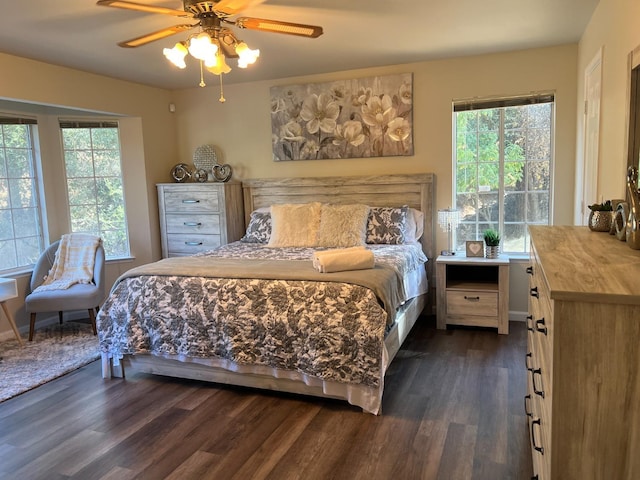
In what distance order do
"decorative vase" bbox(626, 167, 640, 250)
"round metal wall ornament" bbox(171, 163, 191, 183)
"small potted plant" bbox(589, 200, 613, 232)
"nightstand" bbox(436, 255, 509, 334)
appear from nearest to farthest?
"decorative vase" bbox(626, 167, 640, 250)
"small potted plant" bbox(589, 200, 613, 232)
"nightstand" bbox(436, 255, 509, 334)
"round metal wall ornament" bbox(171, 163, 191, 183)

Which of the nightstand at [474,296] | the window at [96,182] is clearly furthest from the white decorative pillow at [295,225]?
the window at [96,182]

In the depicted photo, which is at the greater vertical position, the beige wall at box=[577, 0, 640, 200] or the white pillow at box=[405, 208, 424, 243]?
the beige wall at box=[577, 0, 640, 200]

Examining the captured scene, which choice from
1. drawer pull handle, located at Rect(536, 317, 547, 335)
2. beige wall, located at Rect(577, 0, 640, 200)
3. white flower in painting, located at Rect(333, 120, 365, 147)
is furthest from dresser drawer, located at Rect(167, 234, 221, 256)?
drawer pull handle, located at Rect(536, 317, 547, 335)

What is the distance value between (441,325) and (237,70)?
3.07 m

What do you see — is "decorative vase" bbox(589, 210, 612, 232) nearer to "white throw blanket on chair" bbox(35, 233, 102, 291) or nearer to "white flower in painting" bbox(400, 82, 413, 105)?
"white flower in painting" bbox(400, 82, 413, 105)

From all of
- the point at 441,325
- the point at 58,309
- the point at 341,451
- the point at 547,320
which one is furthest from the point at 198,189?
the point at 547,320

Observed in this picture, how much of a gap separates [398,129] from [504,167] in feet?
3.44

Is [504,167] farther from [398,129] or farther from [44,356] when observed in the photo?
[44,356]

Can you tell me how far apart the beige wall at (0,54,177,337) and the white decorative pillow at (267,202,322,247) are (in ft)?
5.38

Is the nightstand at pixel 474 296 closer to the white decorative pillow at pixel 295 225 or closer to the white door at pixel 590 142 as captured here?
the white door at pixel 590 142

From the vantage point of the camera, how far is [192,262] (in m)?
3.37

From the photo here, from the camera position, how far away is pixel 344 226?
13.6 feet

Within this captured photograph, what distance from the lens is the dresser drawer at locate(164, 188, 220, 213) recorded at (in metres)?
4.91

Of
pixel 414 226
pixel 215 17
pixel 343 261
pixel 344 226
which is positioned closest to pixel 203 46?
pixel 215 17
